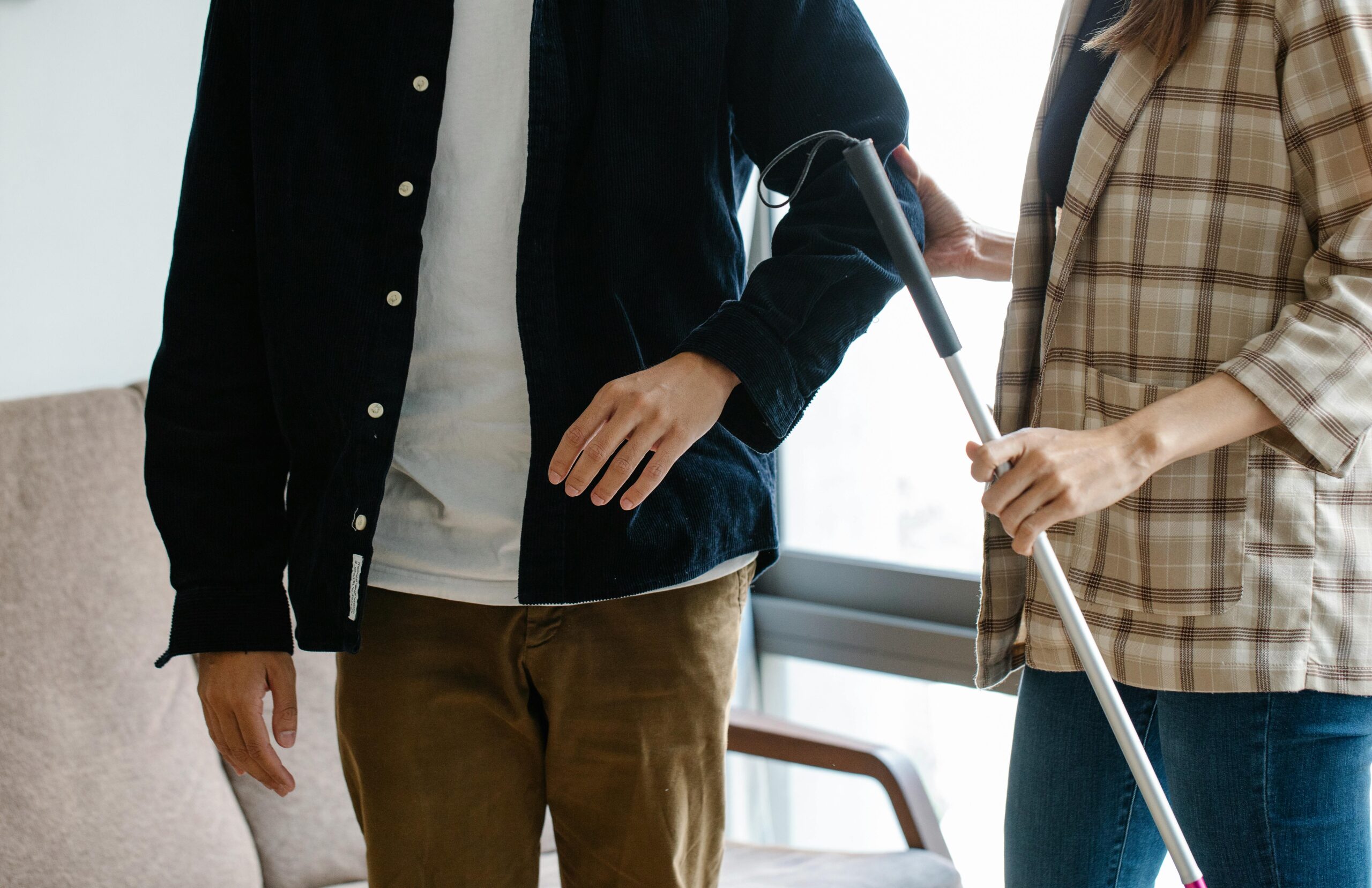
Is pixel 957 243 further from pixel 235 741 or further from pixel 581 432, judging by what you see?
pixel 235 741

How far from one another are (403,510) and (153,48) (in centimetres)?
118

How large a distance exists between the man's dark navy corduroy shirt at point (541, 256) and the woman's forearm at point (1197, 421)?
228 millimetres

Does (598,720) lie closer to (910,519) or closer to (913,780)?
(913,780)

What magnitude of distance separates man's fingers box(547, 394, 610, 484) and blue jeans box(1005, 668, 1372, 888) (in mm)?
581

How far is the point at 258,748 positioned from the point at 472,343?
397 millimetres

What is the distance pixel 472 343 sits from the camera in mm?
836

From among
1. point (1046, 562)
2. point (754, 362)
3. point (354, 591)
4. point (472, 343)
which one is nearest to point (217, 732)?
point (354, 591)

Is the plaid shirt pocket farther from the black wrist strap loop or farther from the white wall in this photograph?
the white wall

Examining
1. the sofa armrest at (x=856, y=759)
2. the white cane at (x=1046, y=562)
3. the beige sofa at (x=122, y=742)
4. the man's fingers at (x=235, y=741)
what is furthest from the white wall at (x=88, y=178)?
the white cane at (x=1046, y=562)

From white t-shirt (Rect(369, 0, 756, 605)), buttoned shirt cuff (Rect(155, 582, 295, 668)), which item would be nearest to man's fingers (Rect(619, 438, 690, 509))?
white t-shirt (Rect(369, 0, 756, 605))

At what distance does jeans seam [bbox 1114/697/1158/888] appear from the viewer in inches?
38.5

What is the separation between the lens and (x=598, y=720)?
0.84m

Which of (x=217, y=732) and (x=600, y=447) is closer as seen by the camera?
(x=600, y=447)

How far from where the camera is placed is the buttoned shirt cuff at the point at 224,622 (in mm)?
868
